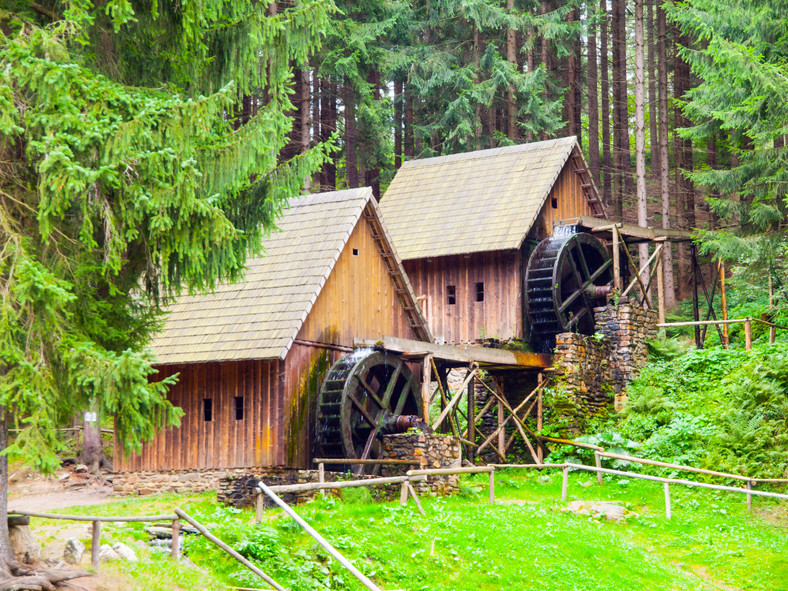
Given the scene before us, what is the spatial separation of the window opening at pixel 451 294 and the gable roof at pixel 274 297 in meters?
4.80

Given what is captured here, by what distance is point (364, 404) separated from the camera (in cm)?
2008

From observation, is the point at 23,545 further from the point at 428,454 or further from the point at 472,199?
the point at 472,199

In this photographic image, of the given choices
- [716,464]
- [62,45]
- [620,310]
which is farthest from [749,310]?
[62,45]

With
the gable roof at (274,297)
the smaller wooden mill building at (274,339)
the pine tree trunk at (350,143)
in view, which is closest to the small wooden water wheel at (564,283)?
the gable roof at (274,297)

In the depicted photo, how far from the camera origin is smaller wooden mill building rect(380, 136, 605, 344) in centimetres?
2631

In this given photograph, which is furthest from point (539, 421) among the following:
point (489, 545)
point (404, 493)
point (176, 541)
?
point (176, 541)

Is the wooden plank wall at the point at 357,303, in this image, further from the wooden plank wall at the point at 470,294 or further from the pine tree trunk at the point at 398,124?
the pine tree trunk at the point at 398,124

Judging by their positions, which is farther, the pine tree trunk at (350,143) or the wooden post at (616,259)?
the pine tree trunk at (350,143)

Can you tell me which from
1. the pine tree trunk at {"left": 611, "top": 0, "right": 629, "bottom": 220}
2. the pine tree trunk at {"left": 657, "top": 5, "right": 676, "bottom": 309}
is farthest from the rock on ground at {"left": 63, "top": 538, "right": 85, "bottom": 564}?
the pine tree trunk at {"left": 611, "top": 0, "right": 629, "bottom": 220}

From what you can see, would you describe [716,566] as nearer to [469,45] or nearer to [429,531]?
[429,531]

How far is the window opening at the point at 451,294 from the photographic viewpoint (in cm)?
2709

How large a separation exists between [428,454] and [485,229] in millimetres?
9023

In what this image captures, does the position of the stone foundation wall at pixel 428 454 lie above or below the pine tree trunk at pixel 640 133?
below

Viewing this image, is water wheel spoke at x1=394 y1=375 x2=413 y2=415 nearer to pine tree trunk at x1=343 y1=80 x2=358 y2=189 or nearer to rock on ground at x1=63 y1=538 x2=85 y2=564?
rock on ground at x1=63 y1=538 x2=85 y2=564
